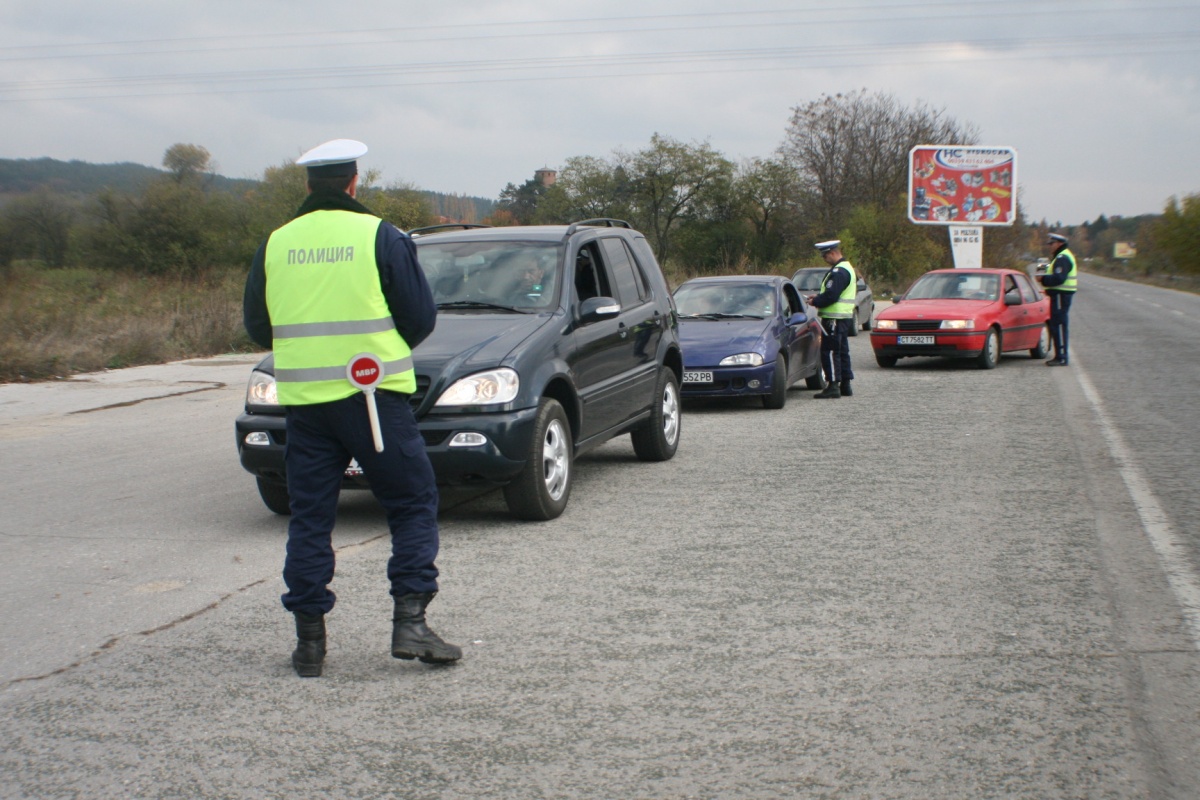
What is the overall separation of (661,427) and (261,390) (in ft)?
11.4

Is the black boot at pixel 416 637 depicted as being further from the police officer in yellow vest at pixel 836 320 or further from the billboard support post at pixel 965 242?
the billboard support post at pixel 965 242

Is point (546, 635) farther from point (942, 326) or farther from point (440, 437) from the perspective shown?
point (942, 326)

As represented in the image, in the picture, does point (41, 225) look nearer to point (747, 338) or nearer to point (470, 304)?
point (747, 338)

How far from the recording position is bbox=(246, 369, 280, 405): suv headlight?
6.68 meters

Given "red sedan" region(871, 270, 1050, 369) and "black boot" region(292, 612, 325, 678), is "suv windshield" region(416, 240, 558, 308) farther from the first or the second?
"red sedan" region(871, 270, 1050, 369)

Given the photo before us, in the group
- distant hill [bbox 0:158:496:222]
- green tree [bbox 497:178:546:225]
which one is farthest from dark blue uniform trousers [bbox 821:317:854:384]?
green tree [bbox 497:178:546:225]

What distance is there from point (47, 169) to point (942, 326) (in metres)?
60.9

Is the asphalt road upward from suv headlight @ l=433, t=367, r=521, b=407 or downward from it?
downward

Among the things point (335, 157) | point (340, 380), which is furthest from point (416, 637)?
point (335, 157)

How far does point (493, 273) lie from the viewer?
7852 mm

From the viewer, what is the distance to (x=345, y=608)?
5.07 m

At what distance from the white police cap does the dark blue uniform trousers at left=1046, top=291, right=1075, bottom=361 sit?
1593 centimetres

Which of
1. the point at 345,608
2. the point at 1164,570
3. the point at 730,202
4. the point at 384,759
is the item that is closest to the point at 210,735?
the point at 384,759

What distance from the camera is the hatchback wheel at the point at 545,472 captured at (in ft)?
21.9
